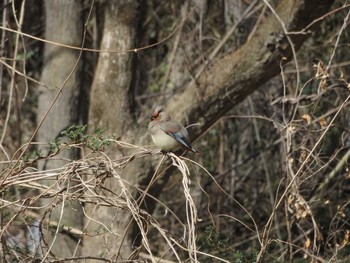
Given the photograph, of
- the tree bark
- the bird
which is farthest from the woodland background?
the bird

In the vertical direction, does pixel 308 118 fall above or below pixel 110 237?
above

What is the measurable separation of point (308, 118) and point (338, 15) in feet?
13.2

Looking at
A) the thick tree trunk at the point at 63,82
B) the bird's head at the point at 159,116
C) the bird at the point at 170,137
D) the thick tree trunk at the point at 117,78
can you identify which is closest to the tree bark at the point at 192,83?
the thick tree trunk at the point at 117,78

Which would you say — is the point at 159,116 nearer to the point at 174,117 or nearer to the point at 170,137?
the point at 170,137

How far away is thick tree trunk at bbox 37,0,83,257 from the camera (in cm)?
705

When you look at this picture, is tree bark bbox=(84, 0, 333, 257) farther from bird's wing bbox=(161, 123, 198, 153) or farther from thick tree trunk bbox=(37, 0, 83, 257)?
bird's wing bbox=(161, 123, 198, 153)

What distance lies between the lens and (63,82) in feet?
23.1

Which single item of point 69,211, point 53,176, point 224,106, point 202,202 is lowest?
point 202,202

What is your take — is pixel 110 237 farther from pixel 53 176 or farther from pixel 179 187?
pixel 179 187

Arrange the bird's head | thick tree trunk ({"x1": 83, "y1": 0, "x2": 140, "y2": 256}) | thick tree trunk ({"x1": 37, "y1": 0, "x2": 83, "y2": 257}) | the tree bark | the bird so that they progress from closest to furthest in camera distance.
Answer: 1. the bird
2. the bird's head
3. the tree bark
4. thick tree trunk ({"x1": 83, "y1": 0, "x2": 140, "y2": 256})
5. thick tree trunk ({"x1": 37, "y1": 0, "x2": 83, "y2": 257})

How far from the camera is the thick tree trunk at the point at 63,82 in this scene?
705 cm

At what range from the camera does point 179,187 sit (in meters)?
9.69

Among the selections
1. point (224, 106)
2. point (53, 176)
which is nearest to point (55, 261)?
point (53, 176)

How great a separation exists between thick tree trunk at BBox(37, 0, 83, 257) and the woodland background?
11mm
